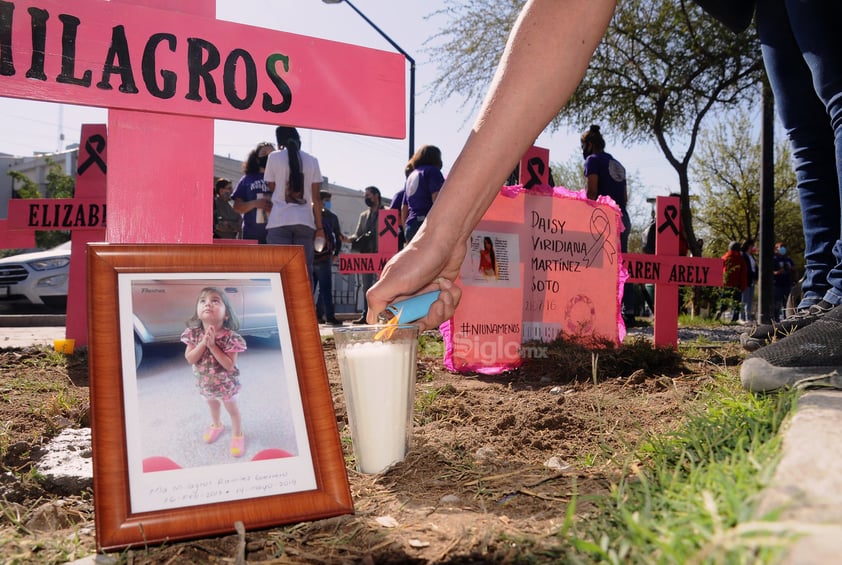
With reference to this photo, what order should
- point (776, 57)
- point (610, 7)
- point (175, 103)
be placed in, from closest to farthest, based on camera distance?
point (610, 7)
point (175, 103)
point (776, 57)

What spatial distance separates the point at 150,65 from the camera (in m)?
2.01

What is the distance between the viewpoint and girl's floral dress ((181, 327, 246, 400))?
1.42 meters

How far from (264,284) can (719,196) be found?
28428 millimetres

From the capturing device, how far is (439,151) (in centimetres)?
681

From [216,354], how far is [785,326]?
6.88 ft

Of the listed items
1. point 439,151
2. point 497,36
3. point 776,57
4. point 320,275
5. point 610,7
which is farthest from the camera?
point 497,36

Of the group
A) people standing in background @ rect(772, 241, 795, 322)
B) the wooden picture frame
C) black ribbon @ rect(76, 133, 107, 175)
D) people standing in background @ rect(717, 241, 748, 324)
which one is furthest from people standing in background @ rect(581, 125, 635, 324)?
people standing in background @ rect(772, 241, 795, 322)

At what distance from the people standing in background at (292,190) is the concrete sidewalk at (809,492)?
512cm

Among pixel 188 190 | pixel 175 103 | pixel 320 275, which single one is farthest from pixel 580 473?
pixel 320 275

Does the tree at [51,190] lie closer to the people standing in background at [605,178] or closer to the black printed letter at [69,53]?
the people standing in background at [605,178]

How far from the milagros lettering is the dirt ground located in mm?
1154

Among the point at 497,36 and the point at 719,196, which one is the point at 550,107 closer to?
the point at 497,36

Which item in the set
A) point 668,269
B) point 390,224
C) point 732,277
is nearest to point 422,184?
point 390,224

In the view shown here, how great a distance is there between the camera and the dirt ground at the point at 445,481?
4.02 feet
